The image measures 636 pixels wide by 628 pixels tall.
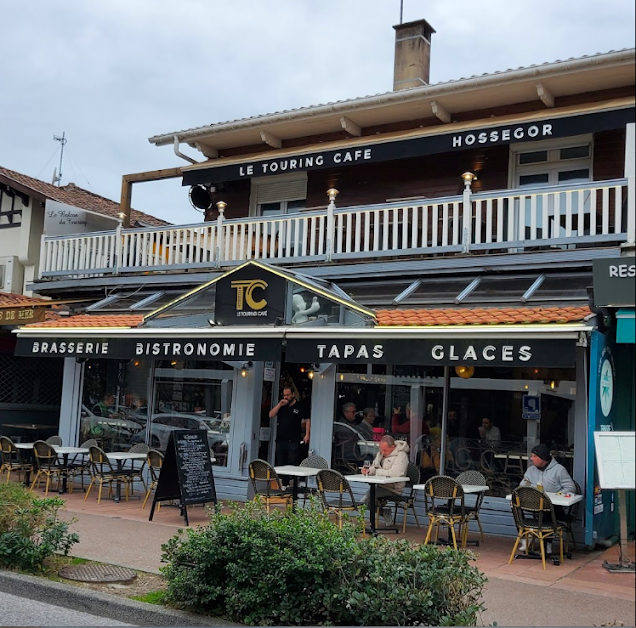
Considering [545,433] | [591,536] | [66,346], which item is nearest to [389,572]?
[591,536]

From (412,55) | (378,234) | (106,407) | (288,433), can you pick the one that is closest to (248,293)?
(378,234)

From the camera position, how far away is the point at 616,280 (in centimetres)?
265

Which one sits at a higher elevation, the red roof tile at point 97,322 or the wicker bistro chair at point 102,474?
the red roof tile at point 97,322

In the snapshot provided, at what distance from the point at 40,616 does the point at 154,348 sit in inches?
222

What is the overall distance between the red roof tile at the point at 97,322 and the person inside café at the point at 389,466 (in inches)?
167

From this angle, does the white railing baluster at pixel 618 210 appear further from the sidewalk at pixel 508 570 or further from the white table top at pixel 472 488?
the sidewalk at pixel 508 570

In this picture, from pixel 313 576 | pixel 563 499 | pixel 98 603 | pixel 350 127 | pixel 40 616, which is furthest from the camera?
pixel 350 127

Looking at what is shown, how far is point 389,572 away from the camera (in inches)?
219

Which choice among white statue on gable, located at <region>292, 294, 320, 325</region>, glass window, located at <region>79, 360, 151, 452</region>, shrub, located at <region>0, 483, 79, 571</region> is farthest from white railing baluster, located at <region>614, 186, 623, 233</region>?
glass window, located at <region>79, 360, 151, 452</region>

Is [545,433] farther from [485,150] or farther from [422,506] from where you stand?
[485,150]

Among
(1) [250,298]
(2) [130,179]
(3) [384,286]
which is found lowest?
(1) [250,298]

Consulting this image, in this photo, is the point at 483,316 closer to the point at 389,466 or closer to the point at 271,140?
the point at 389,466

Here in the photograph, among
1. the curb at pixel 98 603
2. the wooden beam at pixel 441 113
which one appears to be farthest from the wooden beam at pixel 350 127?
the curb at pixel 98 603

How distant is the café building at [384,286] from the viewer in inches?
391
